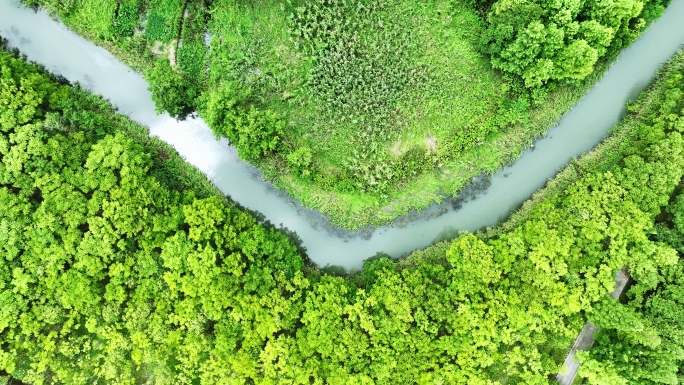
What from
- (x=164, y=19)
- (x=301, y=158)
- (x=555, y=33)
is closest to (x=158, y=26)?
(x=164, y=19)

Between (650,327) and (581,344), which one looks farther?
(581,344)

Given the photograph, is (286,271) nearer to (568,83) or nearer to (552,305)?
(552,305)

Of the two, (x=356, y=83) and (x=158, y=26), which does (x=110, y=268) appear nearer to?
(x=158, y=26)

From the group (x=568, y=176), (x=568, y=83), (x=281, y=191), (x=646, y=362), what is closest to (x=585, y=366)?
(x=646, y=362)

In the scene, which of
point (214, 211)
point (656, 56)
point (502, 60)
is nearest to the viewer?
point (214, 211)

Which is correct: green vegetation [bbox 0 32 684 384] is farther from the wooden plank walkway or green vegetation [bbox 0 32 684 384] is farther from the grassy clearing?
the grassy clearing

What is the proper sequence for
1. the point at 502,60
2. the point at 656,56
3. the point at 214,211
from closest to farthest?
1. the point at 214,211
2. the point at 502,60
3. the point at 656,56
